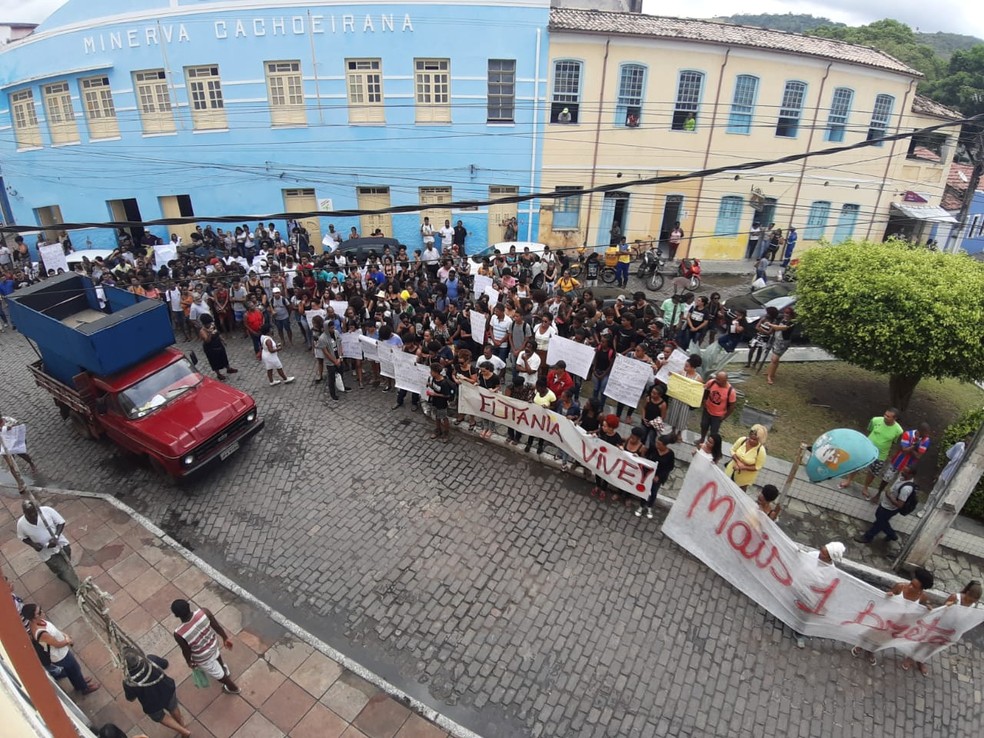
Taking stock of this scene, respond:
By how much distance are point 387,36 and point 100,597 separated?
2037 centimetres

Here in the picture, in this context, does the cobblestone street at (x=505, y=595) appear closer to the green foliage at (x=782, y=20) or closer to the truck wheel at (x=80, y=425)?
the truck wheel at (x=80, y=425)

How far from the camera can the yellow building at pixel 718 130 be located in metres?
21.1

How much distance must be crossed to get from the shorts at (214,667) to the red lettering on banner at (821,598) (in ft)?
21.9

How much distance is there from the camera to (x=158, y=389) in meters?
9.97

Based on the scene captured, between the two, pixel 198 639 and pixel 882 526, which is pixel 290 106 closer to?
pixel 198 639

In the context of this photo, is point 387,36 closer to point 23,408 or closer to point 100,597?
point 23,408

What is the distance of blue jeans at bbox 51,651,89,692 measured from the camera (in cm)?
620

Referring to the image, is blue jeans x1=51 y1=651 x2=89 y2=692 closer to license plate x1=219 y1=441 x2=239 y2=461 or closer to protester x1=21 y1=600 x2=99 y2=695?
protester x1=21 y1=600 x2=99 y2=695

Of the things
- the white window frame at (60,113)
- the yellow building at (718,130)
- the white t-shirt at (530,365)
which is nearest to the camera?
the white t-shirt at (530,365)

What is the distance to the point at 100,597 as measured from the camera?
6.26 meters

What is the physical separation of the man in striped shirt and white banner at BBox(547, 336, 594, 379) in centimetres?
695

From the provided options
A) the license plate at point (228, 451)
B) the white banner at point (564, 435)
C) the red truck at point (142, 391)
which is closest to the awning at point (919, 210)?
the white banner at point (564, 435)

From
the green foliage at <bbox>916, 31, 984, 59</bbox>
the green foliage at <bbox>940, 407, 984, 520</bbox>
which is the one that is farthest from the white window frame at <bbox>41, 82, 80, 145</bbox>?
the green foliage at <bbox>916, 31, 984, 59</bbox>

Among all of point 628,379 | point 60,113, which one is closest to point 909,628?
point 628,379
